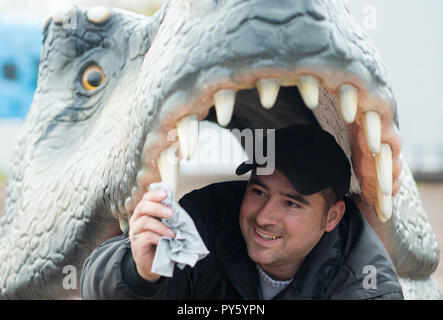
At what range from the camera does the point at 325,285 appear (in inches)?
68.2

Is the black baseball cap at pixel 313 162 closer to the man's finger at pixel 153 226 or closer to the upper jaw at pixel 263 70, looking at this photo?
the upper jaw at pixel 263 70

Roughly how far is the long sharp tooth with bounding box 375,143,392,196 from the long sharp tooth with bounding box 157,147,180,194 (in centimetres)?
45

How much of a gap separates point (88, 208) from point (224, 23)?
853mm

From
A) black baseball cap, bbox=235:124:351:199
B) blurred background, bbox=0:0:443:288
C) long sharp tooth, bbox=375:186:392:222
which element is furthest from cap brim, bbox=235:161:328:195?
blurred background, bbox=0:0:443:288

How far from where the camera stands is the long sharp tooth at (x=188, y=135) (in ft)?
3.94

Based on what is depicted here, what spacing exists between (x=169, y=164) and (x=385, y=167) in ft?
1.59

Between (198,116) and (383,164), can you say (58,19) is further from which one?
(383,164)

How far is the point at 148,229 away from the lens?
1353 millimetres

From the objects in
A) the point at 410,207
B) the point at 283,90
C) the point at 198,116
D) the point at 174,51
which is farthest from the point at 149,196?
the point at 410,207

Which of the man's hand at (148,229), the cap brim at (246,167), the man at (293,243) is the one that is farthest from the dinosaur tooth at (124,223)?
the cap brim at (246,167)

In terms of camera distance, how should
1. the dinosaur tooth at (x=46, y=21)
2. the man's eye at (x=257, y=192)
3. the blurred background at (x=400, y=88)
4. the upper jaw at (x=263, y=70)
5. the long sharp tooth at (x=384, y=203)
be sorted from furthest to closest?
1. the blurred background at (x=400, y=88)
2. the dinosaur tooth at (x=46, y=21)
3. the man's eye at (x=257, y=192)
4. the long sharp tooth at (x=384, y=203)
5. the upper jaw at (x=263, y=70)

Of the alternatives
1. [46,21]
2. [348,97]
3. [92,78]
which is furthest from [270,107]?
[46,21]

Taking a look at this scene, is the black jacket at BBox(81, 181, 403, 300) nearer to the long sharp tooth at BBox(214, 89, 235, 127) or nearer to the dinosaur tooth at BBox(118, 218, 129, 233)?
the dinosaur tooth at BBox(118, 218, 129, 233)

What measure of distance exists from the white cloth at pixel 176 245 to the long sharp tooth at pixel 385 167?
1.42 ft
